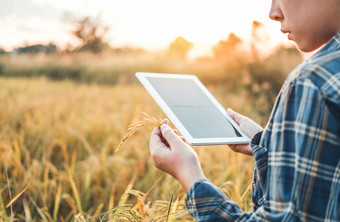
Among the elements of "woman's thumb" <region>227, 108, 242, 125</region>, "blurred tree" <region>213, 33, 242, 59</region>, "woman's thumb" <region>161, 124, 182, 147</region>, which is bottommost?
"blurred tree" <region>213, 33, 242, 59</region>

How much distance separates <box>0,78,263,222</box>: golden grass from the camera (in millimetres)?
1646

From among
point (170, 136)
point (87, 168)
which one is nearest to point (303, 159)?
point (170, 136)

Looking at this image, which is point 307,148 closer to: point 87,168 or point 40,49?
point 87,168

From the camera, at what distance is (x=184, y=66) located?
9000mm

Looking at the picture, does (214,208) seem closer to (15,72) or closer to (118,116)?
(118,116)

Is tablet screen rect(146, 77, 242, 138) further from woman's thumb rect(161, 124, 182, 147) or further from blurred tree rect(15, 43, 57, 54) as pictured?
blurred tree rect(15, 43, 57, 54)

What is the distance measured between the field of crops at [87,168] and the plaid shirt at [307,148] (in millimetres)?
563

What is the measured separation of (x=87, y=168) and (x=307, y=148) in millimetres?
1702

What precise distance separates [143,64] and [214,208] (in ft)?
29.8

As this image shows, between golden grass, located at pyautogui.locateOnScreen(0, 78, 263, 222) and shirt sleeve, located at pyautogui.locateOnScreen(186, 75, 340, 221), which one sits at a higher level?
shirt sleeve, located at pyautogui.locateOnScreen(186, 75, 340, 221)

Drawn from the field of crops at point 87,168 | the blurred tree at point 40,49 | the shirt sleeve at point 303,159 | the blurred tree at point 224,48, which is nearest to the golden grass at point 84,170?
the field of crops at point 87,168

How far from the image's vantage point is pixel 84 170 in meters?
2.21

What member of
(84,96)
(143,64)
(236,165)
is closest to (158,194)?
(236,165)

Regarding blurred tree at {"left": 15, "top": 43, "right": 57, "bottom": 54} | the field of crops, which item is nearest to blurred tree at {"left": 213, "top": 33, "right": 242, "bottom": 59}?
the field of crops
